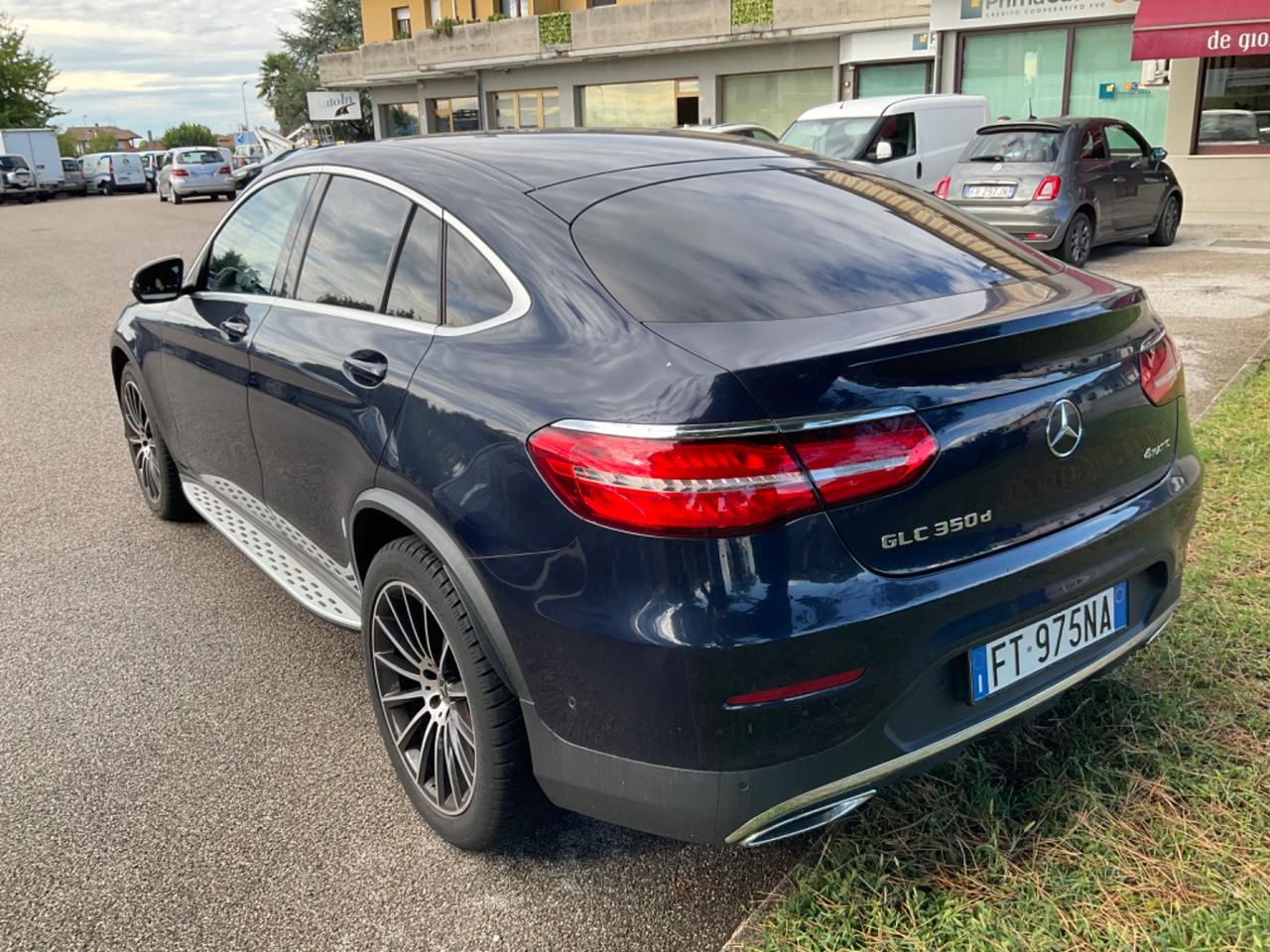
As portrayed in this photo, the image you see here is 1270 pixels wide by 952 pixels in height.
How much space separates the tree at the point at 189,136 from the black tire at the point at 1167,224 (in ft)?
316

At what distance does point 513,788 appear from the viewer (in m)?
2.52

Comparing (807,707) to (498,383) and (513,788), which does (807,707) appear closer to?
(513,788)

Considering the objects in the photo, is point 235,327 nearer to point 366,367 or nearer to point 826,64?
point 366,367

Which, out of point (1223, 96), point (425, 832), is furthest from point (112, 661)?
point (1223, 96)

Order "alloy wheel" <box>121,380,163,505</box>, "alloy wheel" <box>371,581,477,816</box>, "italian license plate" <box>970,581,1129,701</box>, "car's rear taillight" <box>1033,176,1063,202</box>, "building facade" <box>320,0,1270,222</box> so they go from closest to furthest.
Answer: "italian license plate" <box>970,581,1129,701</box> < "alloy wheel" <box>371,581,477,816</box> < "alloy wheel" <box>121,380,163,505</box> < "car's rear taillight" <box>1033,176,1063,202</box> < "building facade" <box>320,0,1270,222</box>

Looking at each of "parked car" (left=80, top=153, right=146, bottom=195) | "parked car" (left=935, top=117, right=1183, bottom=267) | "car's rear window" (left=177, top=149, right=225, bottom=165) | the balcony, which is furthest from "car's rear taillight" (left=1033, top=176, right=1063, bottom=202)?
"parked car" (left=80, top=153, right=146, bottom=195)

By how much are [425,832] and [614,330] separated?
4.69ft

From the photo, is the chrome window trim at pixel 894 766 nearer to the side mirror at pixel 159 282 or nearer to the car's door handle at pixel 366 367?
the car's door handle at pixel 366 367

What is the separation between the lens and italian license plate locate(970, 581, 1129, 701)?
7.61 ft

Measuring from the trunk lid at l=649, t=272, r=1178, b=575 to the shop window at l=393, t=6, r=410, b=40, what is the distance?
4428cm

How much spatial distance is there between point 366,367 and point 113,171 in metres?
49.1

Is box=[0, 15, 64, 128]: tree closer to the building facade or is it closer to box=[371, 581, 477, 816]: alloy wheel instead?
the building facade

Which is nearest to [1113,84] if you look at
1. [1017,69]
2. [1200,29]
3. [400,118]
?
[1017,69]

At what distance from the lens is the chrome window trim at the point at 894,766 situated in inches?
85.1
